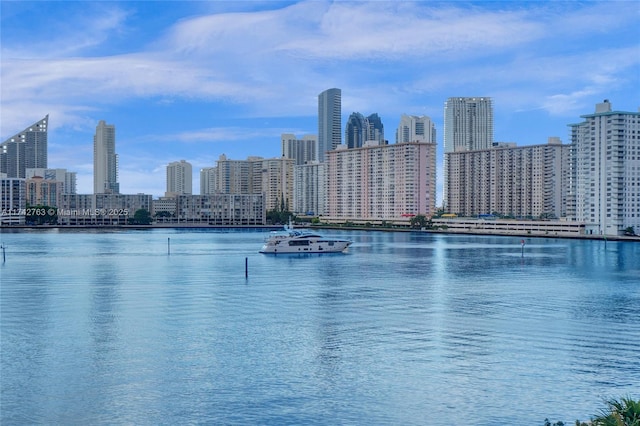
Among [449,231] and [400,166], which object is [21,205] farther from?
[449,231]

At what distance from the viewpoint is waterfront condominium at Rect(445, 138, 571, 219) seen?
16100 cm

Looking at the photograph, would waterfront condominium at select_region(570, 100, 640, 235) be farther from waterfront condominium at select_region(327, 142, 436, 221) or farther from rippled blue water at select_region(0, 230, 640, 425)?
rippled blue water at select_region(0, 230, 640, 425)

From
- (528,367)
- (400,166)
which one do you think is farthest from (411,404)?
(400,166)

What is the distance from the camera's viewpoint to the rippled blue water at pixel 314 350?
60.6ft

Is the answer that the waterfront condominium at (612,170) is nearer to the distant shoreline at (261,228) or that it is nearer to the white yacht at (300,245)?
the distant shoreline at (261,228)

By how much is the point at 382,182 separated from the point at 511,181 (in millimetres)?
29896

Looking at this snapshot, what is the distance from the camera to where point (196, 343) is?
2562cm

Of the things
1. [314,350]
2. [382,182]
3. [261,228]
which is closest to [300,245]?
[314,350]

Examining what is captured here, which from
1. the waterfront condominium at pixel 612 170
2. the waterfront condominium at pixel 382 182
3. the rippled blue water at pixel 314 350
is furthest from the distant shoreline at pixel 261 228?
the rippled blue water at pixel 314 350

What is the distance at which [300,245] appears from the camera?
76.6 meters

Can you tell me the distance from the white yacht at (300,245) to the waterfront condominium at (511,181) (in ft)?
294

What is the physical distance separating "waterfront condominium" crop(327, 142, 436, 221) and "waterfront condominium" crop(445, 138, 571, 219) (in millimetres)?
21515

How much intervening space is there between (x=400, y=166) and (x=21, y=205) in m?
98.7

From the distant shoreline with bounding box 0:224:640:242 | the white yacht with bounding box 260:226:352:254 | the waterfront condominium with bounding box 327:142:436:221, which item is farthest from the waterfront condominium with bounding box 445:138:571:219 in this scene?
the white yacht with bounding box 260:226:352:254
